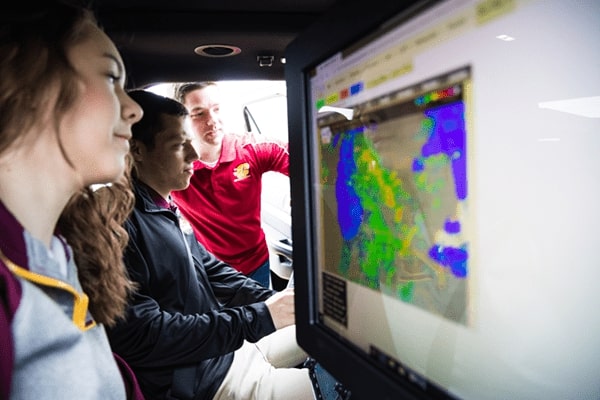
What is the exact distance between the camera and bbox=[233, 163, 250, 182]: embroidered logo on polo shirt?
102 inches

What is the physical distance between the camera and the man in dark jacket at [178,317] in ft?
4.11

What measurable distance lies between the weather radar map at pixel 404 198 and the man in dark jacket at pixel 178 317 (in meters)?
0.58

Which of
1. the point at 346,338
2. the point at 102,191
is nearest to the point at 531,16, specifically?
the point at 346,338

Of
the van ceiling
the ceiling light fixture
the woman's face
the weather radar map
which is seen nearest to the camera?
the weather radar map

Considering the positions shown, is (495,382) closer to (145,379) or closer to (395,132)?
(395,132)

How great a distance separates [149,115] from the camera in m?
1.56

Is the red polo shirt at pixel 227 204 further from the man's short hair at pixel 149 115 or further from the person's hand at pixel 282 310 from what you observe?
the person's hand at pixel 282 310

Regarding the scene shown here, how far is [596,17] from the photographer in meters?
0.42

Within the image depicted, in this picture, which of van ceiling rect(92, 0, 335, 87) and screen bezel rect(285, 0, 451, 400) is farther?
van ceiling rect(92, 0, 335, 87)

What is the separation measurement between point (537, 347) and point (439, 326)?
124 millimetres

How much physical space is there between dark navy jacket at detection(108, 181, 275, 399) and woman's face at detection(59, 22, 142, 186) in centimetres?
48

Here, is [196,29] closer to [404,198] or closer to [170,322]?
[170,322]

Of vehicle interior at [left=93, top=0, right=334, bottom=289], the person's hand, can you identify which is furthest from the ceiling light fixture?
the person's hand

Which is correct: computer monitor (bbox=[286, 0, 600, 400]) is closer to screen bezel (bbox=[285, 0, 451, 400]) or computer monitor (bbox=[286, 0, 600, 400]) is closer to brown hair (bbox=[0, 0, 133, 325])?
screen bezel (bbox=[285, 0, 451, 400])
